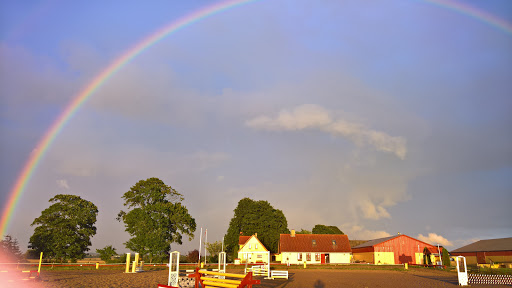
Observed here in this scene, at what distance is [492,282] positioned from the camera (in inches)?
1154

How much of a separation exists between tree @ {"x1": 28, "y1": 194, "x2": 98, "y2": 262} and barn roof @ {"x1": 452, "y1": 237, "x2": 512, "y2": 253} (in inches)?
2668

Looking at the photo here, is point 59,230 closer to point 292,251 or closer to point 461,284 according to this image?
point 292,251

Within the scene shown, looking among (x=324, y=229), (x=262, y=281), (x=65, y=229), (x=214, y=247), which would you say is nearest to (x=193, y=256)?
(x=214, y=247)

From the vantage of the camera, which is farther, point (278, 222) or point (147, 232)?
point (278, 222)

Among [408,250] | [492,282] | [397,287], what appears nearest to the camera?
[397,287]

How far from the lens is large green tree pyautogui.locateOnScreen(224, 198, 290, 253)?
7469cm

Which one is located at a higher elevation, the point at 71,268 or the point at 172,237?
the point at 172,237

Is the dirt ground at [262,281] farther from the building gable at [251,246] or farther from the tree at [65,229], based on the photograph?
the building gable at [251,246]

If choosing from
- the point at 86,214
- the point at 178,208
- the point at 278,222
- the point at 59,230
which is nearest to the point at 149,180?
the point at 178,208

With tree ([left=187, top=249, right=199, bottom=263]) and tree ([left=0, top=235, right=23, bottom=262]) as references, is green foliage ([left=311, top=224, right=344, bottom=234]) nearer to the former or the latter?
tree ([left=187, top=249, right=199, bottom=263])

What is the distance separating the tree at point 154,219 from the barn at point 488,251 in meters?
50.9

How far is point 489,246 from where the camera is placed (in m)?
66.0

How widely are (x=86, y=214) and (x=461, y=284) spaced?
45.5 m

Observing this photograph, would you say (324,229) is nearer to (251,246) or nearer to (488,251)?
(251,246)
